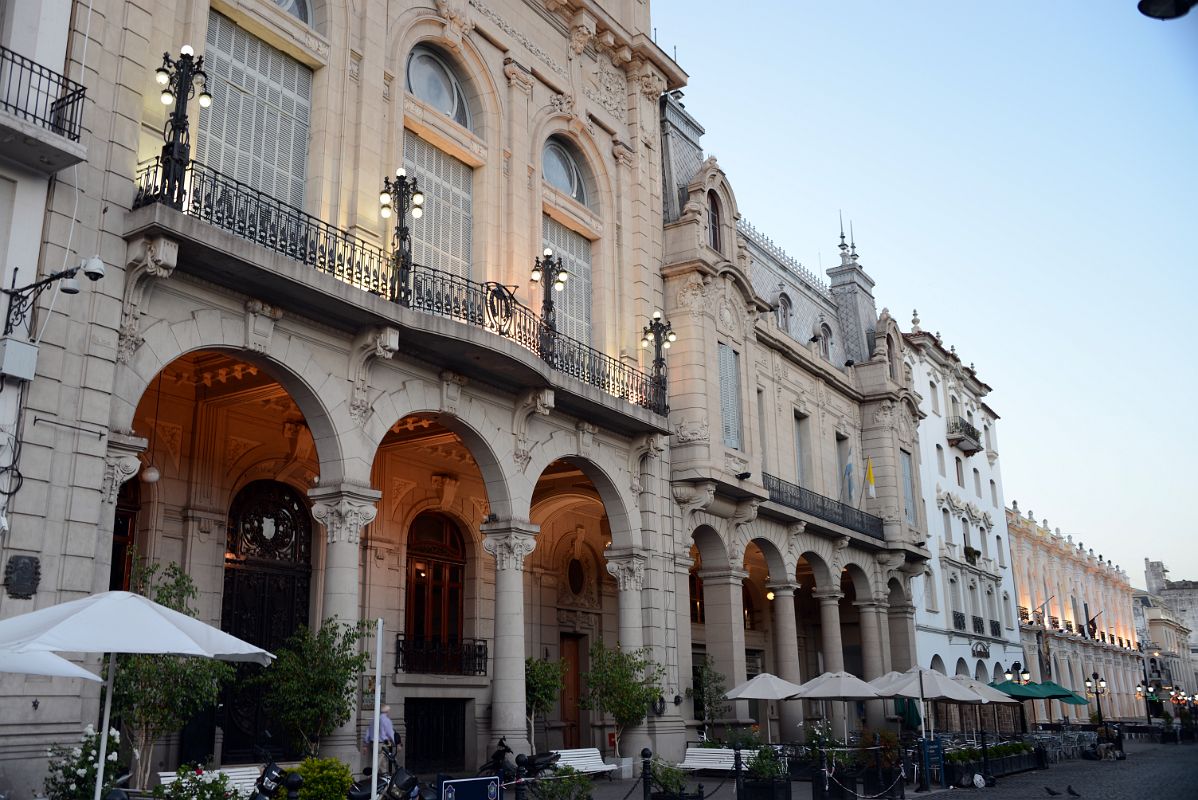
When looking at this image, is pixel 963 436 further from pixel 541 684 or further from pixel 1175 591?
pixel 1175 591

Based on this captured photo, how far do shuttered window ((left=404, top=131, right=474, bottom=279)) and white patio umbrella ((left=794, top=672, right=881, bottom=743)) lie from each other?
12252 millimetres

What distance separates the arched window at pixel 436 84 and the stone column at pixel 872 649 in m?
22.4

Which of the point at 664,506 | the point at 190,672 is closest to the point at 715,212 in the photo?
the point at 664,506

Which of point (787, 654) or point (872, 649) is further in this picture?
point (872, 649)

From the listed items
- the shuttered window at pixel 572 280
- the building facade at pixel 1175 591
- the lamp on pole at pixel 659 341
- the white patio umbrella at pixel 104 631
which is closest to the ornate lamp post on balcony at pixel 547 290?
the shuttered window at pixel 572 280

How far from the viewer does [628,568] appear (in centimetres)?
2367

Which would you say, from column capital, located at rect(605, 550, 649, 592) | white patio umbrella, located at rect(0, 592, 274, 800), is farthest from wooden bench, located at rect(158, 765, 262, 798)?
column capital, located at rect(605, 550, 649, 592)

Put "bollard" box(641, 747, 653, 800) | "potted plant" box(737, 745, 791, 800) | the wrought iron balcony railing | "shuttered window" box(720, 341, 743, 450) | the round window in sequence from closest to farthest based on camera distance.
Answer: the wrought iron balcony railing → "bollard" box(641, 747, 653, 800) → "potted plant" box(737, 745, 791, 800) → "shuttered window" box(720, 341, 743, 450) → the round window

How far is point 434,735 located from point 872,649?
1831cm

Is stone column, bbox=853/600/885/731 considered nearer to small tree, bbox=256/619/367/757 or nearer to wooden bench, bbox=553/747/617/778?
wooden bench, bbox=553/747/617/778

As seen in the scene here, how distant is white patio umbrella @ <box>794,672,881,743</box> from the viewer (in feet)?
80.6

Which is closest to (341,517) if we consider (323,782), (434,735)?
(323,782)

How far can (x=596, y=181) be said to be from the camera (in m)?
25.9

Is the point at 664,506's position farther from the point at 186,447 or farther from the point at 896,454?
the point at 896,454
